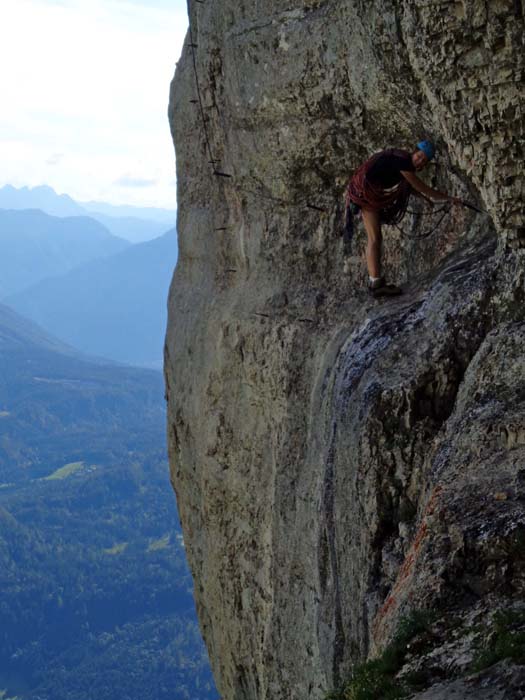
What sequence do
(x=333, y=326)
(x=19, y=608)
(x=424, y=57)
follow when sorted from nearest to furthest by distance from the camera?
(x=424, y=57), (x=333, y=326), (x=19, y=608)

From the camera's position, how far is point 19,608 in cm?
13162

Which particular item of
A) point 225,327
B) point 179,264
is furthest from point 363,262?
point 179,264

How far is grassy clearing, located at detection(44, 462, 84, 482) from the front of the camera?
186 meters

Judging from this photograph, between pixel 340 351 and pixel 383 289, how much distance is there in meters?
0.92

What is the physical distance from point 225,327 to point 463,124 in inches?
256

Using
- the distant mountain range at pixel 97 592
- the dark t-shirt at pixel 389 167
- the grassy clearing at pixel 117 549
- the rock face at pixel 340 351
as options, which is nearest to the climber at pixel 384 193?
the dark t-shirt at pixel 389 167

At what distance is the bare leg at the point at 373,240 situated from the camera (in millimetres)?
10766

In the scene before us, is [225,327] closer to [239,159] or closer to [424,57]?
[239,159]

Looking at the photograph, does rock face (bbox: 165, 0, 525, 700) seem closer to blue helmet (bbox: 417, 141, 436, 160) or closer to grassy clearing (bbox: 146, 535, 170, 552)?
blue helmet (bbox: 417, 141, 436, 160)

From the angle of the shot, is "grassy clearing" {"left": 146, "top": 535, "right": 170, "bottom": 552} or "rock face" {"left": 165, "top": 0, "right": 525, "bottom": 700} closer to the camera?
"rock face" {"left": 165, "top": 0, "right": 525, "bottom": 700}

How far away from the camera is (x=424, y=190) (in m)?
9.89

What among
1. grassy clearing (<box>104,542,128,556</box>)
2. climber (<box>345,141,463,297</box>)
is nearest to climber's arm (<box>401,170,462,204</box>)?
climber (<box>345,141,463,297</box>)

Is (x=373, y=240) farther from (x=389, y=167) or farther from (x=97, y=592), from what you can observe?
(x=97, y=592)

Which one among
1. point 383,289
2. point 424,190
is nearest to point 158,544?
point 383,289
